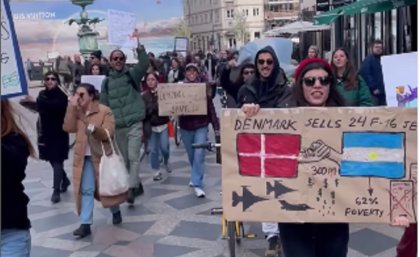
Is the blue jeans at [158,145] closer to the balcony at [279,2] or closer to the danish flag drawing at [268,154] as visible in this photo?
the danish flag drawing at [268,154]

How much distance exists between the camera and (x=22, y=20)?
1599 inches

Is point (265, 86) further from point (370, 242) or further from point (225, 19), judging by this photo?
point (225, 19)

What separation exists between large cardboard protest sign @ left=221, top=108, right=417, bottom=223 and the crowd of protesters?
125 mm

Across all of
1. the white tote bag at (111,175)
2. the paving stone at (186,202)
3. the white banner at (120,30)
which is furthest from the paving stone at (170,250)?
the white banner at (120,30)

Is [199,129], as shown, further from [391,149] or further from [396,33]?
[396,33]

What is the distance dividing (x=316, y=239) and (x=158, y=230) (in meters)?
3.43

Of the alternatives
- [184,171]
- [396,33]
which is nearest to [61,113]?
[184,171]

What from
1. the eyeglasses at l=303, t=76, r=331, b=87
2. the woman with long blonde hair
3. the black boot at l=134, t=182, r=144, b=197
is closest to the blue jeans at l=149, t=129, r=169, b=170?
the black boot at l=134, t=182, r=144, b=197

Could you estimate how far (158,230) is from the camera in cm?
693

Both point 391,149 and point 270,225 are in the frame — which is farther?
point 270,225

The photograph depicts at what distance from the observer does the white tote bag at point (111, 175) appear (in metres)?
6.62

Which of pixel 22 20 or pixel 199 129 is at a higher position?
pixel 22 20

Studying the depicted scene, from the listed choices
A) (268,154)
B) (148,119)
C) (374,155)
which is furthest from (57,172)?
(374,155)

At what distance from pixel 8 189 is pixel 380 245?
3.61m
